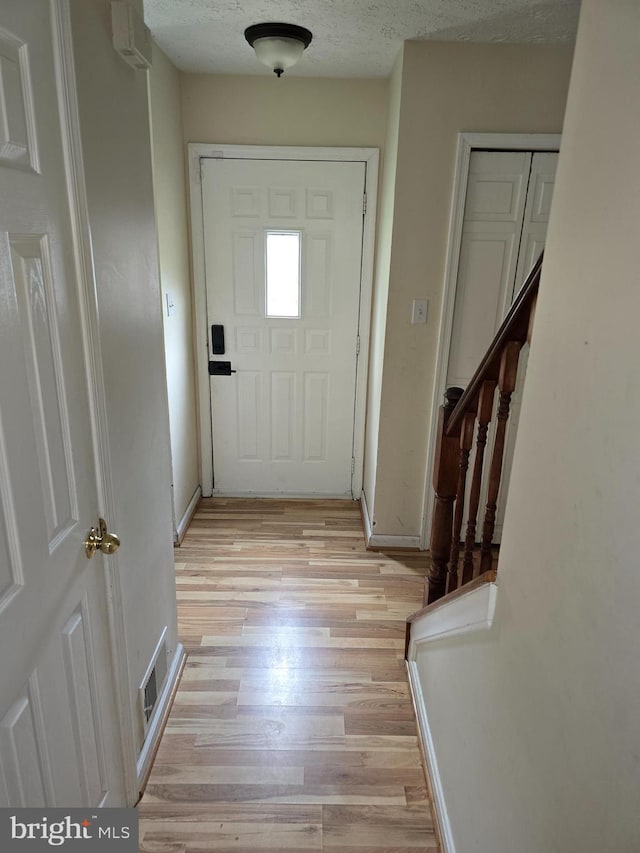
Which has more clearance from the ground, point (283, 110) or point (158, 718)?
point (283, 110)

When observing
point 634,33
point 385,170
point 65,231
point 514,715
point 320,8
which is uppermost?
point 320,8

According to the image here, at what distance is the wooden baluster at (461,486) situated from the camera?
5.52 ft

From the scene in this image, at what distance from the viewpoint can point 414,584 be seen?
2.71m

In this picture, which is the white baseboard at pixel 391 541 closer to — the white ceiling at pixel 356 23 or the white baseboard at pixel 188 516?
the white baseboard at pixel 188 516

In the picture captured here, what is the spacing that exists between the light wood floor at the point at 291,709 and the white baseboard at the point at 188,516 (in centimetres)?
6

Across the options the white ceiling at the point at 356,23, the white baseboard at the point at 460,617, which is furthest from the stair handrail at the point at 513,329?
the white ceiling at the point at 356,23

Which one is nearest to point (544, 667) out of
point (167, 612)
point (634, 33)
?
point (634, 33)

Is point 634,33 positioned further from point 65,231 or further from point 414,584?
point 414,584

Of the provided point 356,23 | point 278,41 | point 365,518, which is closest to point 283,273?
point 278,41

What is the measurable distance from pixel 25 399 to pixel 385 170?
2.54 m

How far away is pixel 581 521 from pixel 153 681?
4.92 ft

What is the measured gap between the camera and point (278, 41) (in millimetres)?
2180

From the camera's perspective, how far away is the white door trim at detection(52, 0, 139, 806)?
1.04 m

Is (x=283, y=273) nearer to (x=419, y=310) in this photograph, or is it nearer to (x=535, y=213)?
(x=419, y=310)
